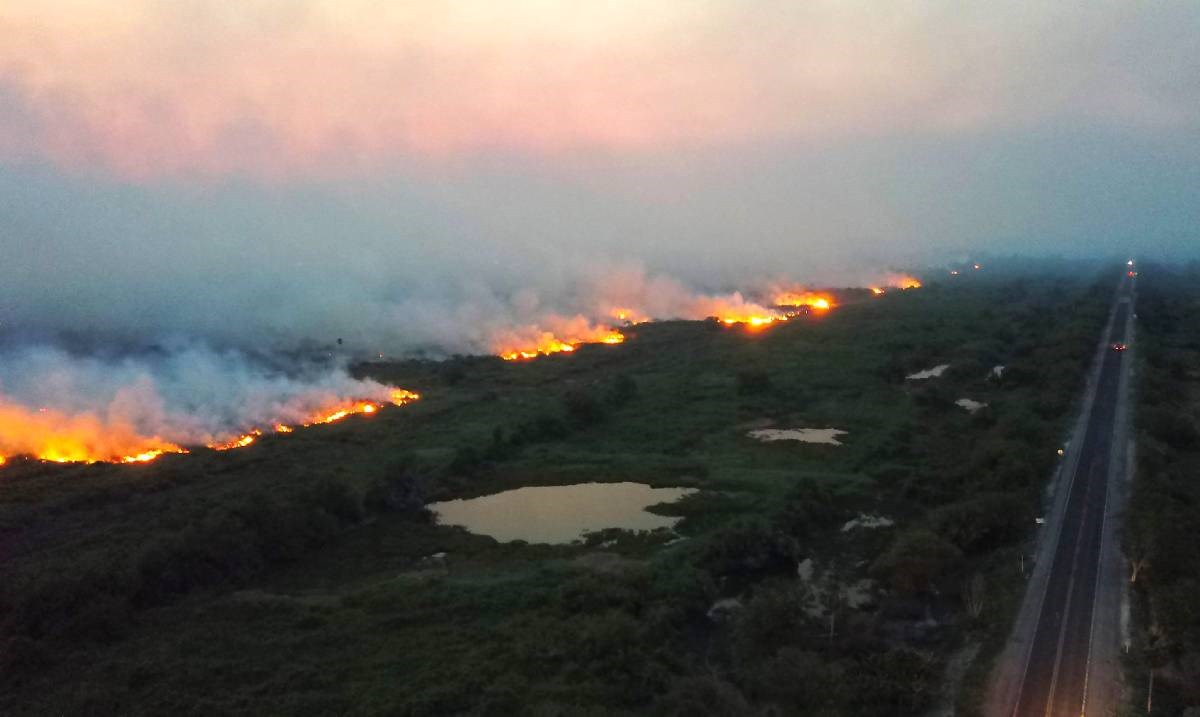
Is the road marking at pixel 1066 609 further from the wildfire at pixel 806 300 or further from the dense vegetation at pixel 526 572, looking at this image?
the wildfire at pixel 806 300

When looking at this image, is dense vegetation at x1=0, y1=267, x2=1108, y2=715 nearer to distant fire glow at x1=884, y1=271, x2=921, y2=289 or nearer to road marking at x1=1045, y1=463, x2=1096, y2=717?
road marking at x1=1045, y1=463, x2=1096, y2=717

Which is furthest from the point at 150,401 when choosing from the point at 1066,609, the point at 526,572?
the point at 1066,609

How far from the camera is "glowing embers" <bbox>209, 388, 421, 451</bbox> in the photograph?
51.9 meters

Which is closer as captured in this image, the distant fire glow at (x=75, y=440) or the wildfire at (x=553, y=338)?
the distant fire glow at (x=75, y=440)

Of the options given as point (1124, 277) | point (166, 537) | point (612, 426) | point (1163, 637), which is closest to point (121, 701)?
point (166, 537)

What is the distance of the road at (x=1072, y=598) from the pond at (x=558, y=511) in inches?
669

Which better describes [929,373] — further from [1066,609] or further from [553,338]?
[1066,609]

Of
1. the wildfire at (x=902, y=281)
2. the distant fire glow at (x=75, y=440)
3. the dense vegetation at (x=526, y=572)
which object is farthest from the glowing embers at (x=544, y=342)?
the wildfire at (x=902, y=281)

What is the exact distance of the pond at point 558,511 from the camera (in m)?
38.8

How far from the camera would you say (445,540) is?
37438mm

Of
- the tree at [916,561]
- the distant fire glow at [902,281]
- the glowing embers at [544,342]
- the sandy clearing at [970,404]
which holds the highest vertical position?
the distant fire glow at [902,281]

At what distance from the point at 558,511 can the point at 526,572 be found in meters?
9.02

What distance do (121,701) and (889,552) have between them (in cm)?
2809

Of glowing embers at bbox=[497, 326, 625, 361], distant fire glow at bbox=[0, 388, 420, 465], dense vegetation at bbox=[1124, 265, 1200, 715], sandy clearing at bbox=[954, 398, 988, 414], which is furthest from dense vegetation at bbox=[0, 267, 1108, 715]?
glowing embers at bbox=[497, 326, 625, 361]
